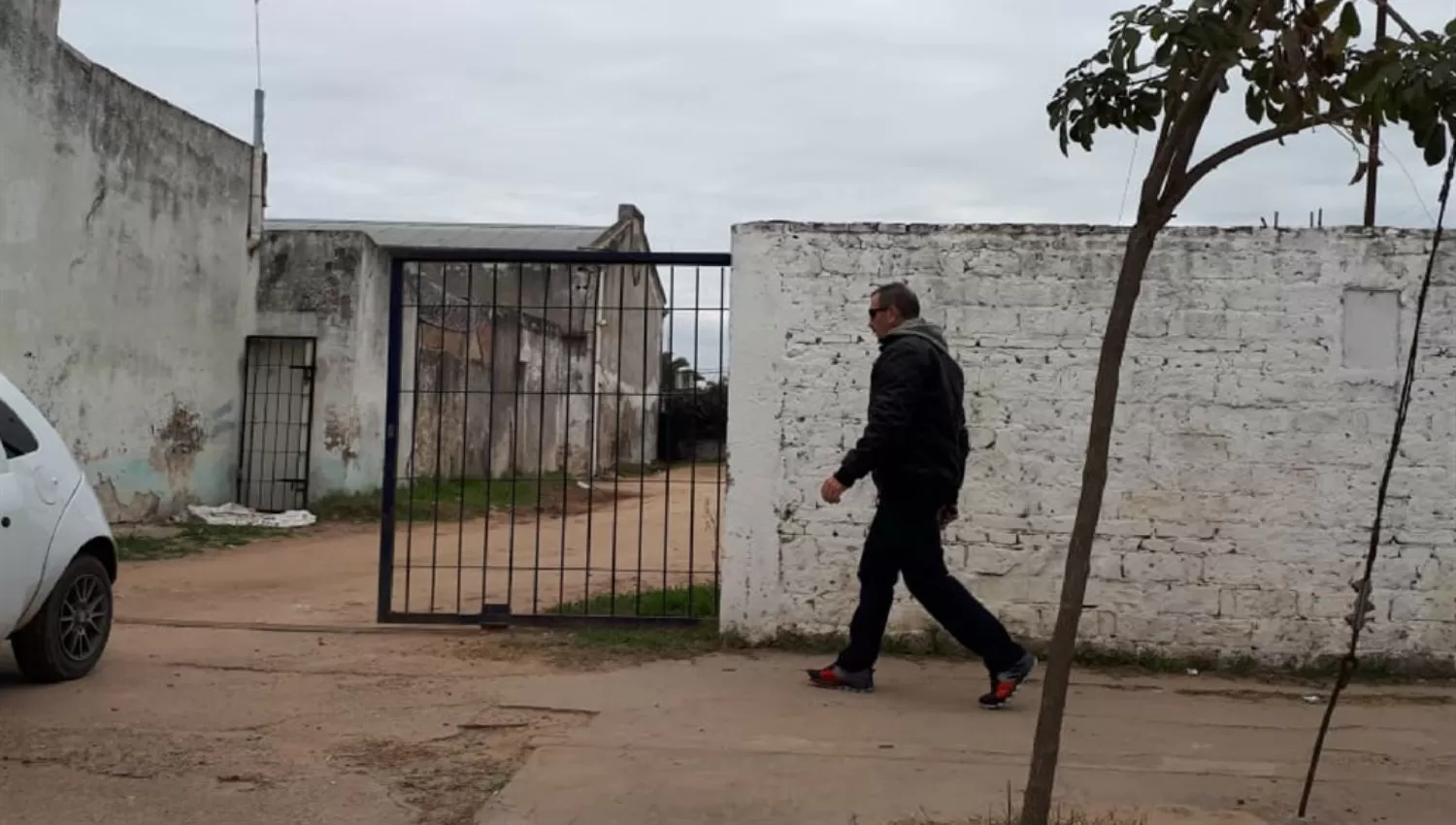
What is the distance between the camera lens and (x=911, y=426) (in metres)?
5.53

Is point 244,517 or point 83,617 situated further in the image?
point 244,517

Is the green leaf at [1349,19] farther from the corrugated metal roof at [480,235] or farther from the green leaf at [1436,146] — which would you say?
the corrugated metal roof at [480,235]

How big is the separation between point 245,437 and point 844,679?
11857 millimetres

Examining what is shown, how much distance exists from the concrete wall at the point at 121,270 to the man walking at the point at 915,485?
8.49m

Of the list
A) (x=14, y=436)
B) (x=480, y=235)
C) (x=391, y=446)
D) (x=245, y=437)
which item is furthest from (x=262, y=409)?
(x=480, y=235)

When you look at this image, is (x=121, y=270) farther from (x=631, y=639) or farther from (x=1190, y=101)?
(x=1190, y=101)

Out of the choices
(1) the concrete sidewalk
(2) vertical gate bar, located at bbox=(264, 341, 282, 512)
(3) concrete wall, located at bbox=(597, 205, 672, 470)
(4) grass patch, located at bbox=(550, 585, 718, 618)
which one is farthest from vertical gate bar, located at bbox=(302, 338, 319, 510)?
(1) the concrete sidewalk

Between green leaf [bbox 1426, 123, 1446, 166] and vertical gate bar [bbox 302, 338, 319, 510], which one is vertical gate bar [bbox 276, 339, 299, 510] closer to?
vertical gate bar [bbox 302, 338, 319, 510]

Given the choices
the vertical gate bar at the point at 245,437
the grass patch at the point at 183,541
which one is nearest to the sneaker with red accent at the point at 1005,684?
the grass patch at the point at 183,541

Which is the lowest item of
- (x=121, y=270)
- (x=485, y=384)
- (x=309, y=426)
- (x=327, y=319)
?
(x=309, y=426)

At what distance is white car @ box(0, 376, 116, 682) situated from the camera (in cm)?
530

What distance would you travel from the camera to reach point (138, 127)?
1313 cm

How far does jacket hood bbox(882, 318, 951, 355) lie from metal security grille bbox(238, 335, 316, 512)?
11.5m

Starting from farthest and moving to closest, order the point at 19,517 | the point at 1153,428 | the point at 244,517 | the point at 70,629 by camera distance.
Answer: the point at 244,517, the point at 1153,428, the point at 70,629, the point at 19,517
